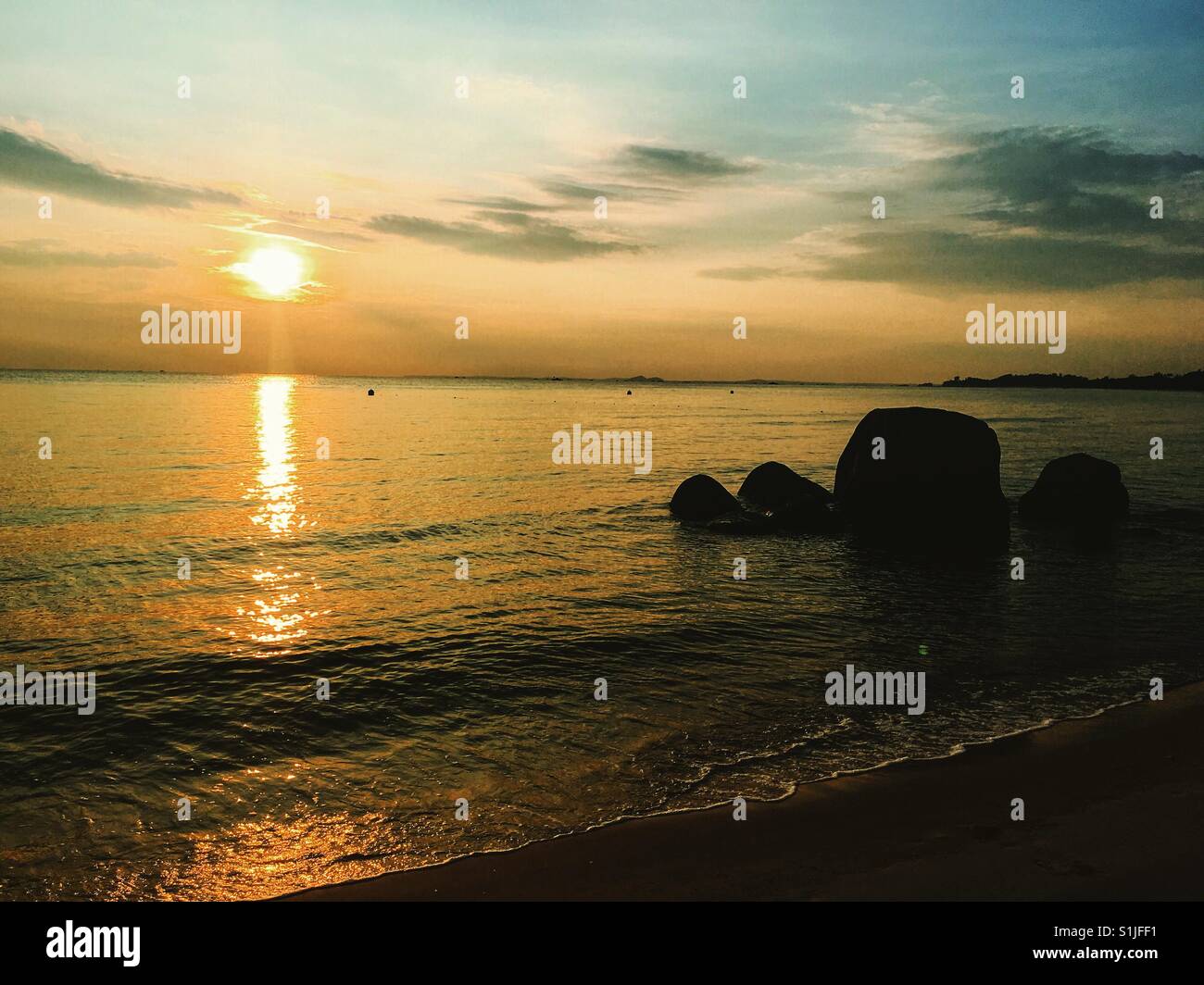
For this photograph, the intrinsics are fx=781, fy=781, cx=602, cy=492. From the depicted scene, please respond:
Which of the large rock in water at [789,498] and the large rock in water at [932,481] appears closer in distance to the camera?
the large rock in water at [932,481]

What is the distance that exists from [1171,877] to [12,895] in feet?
30.6

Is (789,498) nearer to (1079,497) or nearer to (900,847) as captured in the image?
(1079,497)

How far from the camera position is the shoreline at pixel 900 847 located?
6.30 metres

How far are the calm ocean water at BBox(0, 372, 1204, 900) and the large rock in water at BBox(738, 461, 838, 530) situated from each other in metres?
1.36

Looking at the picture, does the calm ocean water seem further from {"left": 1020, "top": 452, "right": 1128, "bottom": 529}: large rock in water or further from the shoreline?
{"left": 1020, "top": 452, "right": 1128, "bottom": 529}: large rock in water

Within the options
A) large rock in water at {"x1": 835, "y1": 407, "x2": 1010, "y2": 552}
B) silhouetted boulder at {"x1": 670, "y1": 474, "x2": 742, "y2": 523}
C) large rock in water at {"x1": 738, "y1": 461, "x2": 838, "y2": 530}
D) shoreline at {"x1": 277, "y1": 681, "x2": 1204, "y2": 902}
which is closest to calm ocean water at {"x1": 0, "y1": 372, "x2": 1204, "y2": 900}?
shoreline at {"x1": 277, "y1": 681, "x2": 1204, "y2": 902}

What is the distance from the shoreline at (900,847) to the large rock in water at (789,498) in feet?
51.7

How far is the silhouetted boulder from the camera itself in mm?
25859

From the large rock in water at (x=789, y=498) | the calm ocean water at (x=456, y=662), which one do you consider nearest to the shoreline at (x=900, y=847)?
the calm ocean water at (x=456, y=662)

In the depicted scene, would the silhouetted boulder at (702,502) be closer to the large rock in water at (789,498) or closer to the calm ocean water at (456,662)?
the calm ocean water at (456,662)

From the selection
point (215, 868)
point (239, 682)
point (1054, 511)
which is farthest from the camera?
point (1054, 511)

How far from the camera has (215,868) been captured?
6.80 meters
